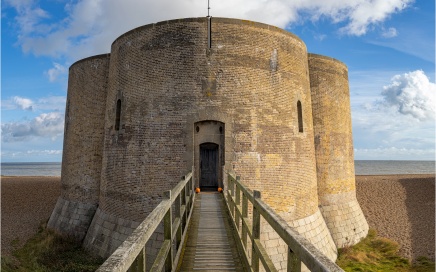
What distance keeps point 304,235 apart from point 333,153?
18.0 feet

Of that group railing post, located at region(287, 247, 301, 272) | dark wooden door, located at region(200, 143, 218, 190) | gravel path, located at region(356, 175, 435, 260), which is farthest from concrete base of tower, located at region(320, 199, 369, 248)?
railing post, located at region(287, 247, 301, 272)

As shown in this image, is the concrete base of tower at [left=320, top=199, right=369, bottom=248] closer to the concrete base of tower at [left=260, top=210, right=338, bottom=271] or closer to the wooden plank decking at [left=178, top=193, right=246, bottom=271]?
the concrete base of tower at [left=260, top=210, right=338, bottom=271]

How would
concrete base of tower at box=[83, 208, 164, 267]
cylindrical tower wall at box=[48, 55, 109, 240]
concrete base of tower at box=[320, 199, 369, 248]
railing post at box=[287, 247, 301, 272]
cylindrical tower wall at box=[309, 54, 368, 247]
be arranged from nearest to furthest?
railing post at box=[287, 247, 301, 272] < concrete base of tower at box=[83, 208, 164, 267] < concrete base of tower at box=[320, 199, 369, 248] < cylindrical tower wall at box=[48, 55, 109, 240] < cylindrical tower wall at box=[309, 54, 368, 247]

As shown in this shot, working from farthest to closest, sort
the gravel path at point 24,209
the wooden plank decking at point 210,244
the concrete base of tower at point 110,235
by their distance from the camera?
the gravel path at point 24,209 → the concrete base of tower at point 110,235 → the wooden plank decking at point 210,244

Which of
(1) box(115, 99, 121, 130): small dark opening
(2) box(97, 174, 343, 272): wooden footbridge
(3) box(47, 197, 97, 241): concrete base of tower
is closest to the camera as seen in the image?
(2) box(97, 174, 343, 272): wooden footbridge

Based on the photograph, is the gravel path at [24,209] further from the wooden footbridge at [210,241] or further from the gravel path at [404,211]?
the gravel path at [404,211]

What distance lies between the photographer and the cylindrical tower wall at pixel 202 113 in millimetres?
11062

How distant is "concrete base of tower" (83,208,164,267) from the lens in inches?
415

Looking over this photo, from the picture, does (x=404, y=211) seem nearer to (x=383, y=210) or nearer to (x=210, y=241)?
(x=383, y=210)

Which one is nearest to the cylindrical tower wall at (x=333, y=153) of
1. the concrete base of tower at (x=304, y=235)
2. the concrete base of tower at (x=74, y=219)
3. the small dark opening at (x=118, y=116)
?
the concrete base of tower at (x=304, y=235)

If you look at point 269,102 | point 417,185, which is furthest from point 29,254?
point 417,185

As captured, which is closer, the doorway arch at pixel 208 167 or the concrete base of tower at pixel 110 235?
the concrete base of tower at pixel 110 235

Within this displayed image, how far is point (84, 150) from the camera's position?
51.3 ft

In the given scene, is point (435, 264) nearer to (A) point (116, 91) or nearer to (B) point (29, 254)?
(A) point (116, 91)
